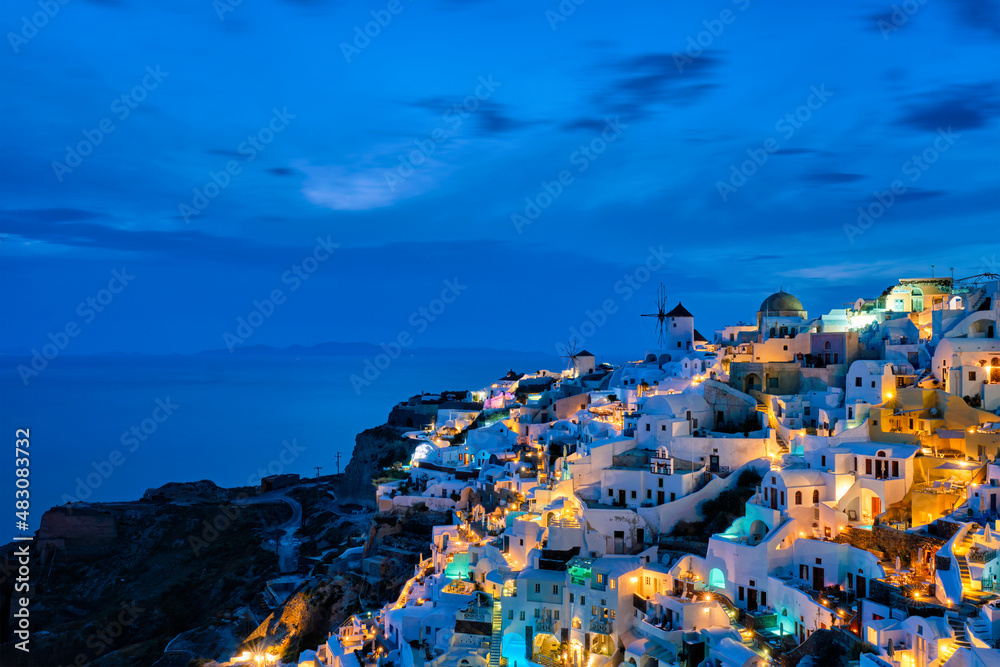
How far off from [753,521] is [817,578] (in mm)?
2577

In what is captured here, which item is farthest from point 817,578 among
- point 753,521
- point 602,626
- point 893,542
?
point 602,626

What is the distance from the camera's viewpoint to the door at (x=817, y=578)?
1880cm

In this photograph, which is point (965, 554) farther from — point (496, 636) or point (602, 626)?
point (496, 636)

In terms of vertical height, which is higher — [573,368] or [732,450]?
[573,368]

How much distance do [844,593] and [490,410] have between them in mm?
30492

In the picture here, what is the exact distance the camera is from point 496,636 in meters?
21.0

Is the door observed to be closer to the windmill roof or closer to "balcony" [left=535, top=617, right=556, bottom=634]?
"balcony" [left=535, top=617, right=556, bottom=634]

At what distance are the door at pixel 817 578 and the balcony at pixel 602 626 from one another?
5.03m

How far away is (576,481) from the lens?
2609cm

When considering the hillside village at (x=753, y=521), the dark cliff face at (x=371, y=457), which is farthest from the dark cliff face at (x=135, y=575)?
the hillside village at (x=753, y=521)

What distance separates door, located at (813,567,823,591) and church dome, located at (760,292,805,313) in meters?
20.3

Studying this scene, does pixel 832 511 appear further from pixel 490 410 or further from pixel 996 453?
pixel 490 410

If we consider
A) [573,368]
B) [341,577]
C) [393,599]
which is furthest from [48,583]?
[573,368]

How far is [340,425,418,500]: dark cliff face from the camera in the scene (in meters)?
49.2
